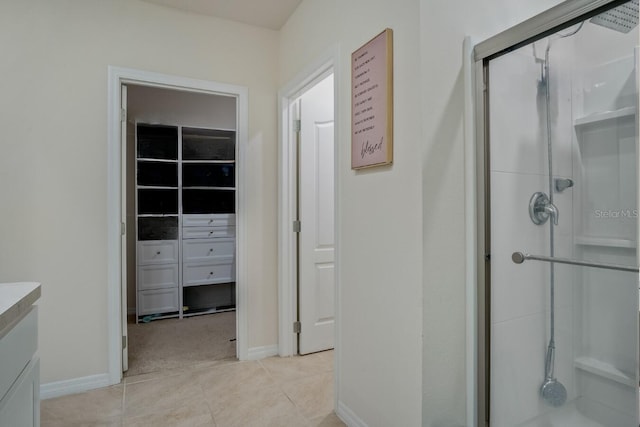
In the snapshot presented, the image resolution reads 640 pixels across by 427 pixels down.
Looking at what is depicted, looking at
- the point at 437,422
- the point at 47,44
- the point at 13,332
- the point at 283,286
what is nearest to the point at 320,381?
the point at 283,286

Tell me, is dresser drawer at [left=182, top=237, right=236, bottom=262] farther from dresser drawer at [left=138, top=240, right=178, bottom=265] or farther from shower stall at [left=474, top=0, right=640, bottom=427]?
shower stall at [left=474, top=0, right=640, bottom=427]

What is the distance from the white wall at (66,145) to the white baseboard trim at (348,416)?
156 cm

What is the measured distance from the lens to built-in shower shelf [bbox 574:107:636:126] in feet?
3.86

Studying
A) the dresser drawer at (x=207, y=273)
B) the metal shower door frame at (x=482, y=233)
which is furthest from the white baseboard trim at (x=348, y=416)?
the dresser drawer at (x=207, y=273)

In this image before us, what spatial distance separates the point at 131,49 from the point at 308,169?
57.1 inches

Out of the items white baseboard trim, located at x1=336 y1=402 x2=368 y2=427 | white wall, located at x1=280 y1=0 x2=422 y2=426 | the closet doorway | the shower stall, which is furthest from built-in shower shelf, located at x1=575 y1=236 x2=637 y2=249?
the closet doorway

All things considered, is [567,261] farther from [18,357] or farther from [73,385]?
[73,385]

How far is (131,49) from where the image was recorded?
2.40 metres

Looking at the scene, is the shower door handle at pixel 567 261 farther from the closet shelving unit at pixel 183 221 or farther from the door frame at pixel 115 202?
the closet shelving unit at pixel 183 221

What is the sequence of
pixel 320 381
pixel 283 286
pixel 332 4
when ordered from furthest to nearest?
1. pixel 283 286
2. pixel 320 381
3. pixel 332 4

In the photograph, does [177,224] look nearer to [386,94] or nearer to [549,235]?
[386,94]

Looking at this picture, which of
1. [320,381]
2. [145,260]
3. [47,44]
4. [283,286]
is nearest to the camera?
[47,44]

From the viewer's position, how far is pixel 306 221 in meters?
2.78

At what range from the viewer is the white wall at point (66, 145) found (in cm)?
213
